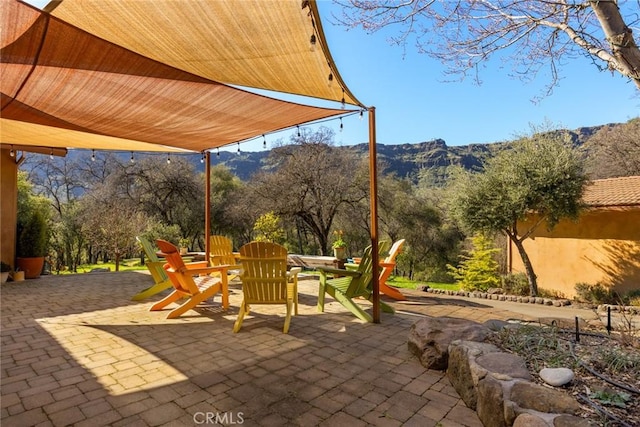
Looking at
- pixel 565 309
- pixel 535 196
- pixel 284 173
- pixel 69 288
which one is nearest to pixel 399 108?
pixel 535 196

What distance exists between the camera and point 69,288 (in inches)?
267

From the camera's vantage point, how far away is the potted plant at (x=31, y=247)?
26.8 feet

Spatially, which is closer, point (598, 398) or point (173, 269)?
point (598, 398)

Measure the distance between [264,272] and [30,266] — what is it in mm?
7443

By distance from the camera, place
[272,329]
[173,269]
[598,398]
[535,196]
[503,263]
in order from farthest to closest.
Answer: [503,263]
[535,196]
[173,269]
[272,329]
[598,398]

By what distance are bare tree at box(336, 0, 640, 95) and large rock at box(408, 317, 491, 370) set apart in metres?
2.64

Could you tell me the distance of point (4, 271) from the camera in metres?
7.57

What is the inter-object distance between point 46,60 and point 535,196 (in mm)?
9258

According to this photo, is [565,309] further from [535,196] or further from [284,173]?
[284,173]

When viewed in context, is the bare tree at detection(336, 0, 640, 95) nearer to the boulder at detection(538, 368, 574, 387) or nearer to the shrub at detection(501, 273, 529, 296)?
the boulder at detection(538, 368, 574, 387)

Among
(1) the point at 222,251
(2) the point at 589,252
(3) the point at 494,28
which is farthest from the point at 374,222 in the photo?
(2) the point at 589,252

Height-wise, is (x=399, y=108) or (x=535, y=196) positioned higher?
(x=399, y=108)

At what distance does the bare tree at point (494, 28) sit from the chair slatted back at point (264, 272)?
2.76 metres

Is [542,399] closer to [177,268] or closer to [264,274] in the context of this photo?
[264,274]
